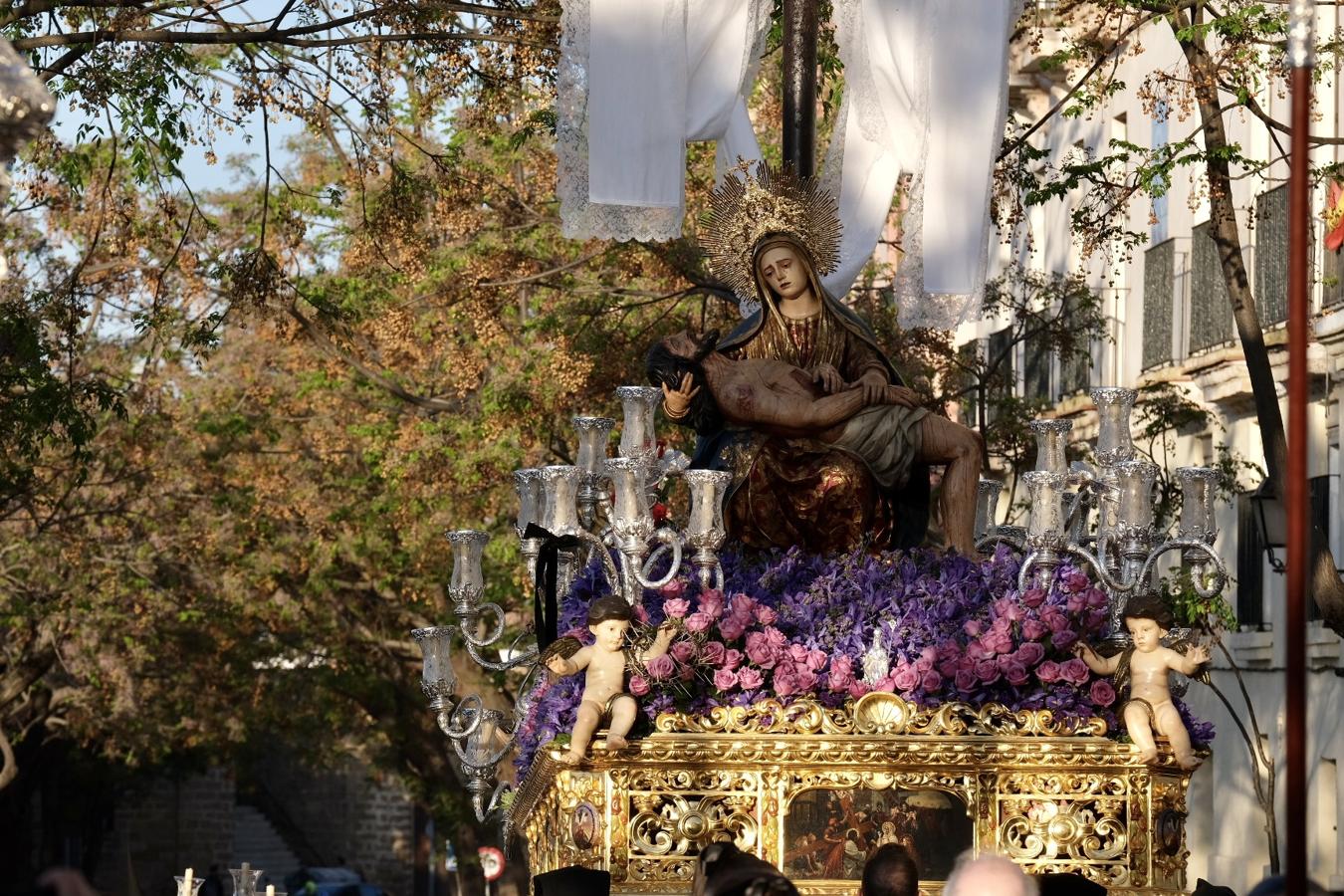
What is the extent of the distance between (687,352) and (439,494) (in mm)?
17150

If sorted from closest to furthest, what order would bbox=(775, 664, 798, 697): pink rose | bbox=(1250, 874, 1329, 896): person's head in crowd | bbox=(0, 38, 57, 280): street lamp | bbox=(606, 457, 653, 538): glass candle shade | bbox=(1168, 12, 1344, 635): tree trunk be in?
bbox=(1250, 874, 1329, 896): person's head in crowd < bbox=(0, 38, 57, 280): street lamp < bbox=(775, 664, 798, 697): pink rose < bbox=(606, 457, 653, 538): glass candle shade < bbox=(1168, 12, 1344, 635): tree trunk

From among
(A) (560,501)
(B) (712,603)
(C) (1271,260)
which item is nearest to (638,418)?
(A) (560,501)

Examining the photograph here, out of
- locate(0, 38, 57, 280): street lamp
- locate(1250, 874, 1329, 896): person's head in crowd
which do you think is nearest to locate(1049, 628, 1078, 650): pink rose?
locate(1250, 874, 1329, 896): person's head in crowd

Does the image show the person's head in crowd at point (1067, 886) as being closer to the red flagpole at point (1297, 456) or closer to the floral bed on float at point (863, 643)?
the floral bed on float at point (863, 643)

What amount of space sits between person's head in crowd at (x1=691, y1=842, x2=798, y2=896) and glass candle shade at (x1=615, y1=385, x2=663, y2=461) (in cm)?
343

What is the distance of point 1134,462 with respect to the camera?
11781mm

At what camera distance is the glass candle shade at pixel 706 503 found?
36.1 ft

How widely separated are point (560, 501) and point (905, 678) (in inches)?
60.4

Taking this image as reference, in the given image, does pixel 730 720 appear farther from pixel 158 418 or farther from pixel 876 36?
pixel 158 418

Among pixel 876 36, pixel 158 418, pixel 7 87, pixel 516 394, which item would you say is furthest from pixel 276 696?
pixel 7 87

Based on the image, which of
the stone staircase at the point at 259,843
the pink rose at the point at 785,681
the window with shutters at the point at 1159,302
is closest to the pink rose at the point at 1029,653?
the pink rose at the point at 785,681

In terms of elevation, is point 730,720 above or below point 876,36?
below

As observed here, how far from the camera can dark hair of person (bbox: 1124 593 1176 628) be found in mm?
10875

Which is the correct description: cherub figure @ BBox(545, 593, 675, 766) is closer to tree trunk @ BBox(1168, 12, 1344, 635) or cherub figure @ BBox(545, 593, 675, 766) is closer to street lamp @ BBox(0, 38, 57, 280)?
street lamp @ BBox(0, 38, 57, 280)
